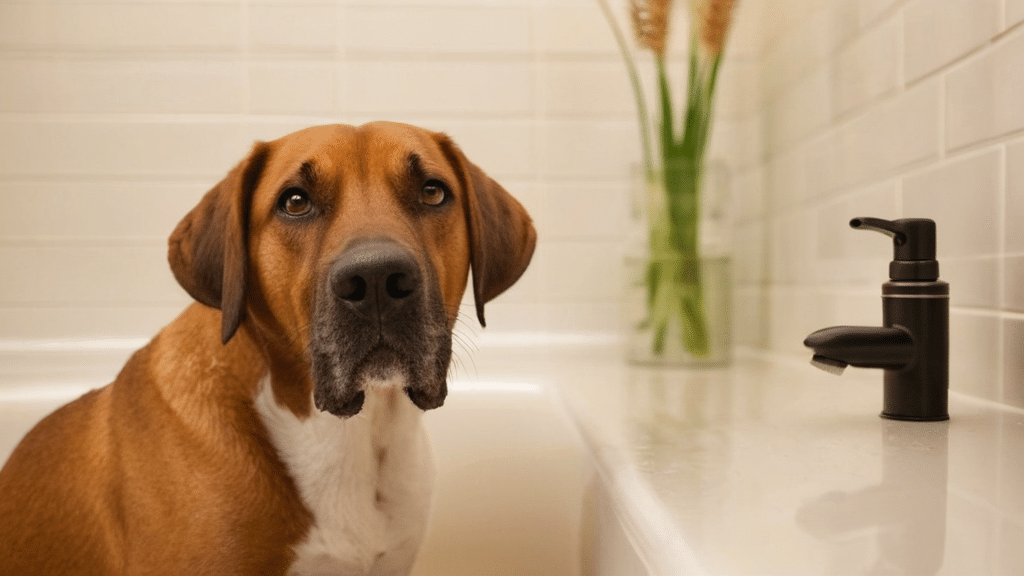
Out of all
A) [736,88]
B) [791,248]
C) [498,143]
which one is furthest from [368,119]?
[791,248]

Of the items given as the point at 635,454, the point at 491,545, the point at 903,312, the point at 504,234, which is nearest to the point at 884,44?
the point at 903,312

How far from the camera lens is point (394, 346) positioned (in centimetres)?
87

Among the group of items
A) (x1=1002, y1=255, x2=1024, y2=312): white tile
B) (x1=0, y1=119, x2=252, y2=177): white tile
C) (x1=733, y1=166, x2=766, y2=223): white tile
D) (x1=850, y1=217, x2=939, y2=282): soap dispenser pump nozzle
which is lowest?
(x1=1002, y1=255, x2=1024, y2=312): white tile

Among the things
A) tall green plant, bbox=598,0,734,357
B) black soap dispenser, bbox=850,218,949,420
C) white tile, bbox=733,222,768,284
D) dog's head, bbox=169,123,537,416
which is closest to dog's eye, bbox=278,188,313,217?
dog's head, bbox=169,123,537,416

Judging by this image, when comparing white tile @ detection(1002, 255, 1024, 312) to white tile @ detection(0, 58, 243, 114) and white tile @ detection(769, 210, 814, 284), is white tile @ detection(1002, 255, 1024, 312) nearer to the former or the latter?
white tile @ detection(769, 210, 814, 284)

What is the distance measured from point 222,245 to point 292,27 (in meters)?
1.08

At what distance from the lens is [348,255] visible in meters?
0.83

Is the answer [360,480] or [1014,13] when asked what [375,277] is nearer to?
[360,480]

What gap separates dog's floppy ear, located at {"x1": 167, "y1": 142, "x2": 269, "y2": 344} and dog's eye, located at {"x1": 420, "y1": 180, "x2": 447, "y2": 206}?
0.67 ft

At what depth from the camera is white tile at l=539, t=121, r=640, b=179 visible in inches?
75.7

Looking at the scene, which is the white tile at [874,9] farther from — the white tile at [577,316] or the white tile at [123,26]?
the white tile at [123,26]

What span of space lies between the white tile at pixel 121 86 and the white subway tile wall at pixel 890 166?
1252mm

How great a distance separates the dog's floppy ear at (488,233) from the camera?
3.44 ft

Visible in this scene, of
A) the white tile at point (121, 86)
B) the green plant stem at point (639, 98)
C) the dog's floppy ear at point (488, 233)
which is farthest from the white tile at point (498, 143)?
the dog's floppy ear at point (488, 233)
